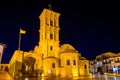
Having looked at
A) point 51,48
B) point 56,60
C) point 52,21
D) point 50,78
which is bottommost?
point 50,78

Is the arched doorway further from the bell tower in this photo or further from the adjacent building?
the adjacent building

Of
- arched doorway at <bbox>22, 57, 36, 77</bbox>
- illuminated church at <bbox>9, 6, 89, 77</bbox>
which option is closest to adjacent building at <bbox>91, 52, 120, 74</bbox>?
illuminated church at <bbox>9, 6, 89, 77</bbox>

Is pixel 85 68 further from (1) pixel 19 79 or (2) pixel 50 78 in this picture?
(1) pixel 19 79

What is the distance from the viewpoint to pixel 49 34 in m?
42.5

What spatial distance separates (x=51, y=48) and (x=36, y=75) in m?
9.14

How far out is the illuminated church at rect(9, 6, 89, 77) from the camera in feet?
118

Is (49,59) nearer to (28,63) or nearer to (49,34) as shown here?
(28,63)

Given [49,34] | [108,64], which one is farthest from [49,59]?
[108,64]

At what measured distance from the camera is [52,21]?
45.0 meters

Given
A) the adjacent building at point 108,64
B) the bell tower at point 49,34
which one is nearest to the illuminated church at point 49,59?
the bell tower at point 49,34

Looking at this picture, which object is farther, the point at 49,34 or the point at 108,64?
the point at 108,64

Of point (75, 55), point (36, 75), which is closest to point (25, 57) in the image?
point (36, 75)

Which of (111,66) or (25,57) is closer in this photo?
(25,57)

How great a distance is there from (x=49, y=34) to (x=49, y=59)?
26.7 feet
